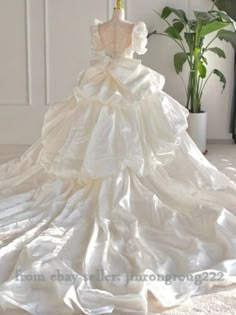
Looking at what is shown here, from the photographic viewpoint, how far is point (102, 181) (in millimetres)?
2330

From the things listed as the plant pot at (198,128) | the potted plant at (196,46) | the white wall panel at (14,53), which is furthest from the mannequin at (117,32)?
the white wall panel at (14,53)

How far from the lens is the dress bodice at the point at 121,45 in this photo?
2.52m

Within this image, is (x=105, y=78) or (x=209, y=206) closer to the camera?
(x=209, y=206)

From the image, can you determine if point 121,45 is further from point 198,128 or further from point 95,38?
point 198,128

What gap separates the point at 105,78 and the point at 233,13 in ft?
6.35

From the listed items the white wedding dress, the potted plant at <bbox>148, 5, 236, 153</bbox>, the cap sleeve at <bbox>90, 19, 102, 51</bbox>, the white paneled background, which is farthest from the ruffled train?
the white paneled background

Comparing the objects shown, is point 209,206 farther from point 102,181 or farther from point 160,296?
point 160,296

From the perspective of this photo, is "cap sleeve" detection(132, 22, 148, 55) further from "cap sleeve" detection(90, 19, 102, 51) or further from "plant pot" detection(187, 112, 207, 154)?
"plant pot" detection(187, 112, 207, 154)

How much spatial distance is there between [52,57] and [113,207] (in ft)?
7.67

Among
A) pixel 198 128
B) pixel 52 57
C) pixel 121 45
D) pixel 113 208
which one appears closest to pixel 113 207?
pixel 113 208

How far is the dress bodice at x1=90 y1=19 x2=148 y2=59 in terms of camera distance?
2.52 meters

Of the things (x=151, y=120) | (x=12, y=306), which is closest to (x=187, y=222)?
(x=151, y=120)

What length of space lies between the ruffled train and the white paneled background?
5.31 feet

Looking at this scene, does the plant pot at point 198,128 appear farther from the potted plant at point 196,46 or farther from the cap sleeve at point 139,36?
the cap sleeve at point 139,36
